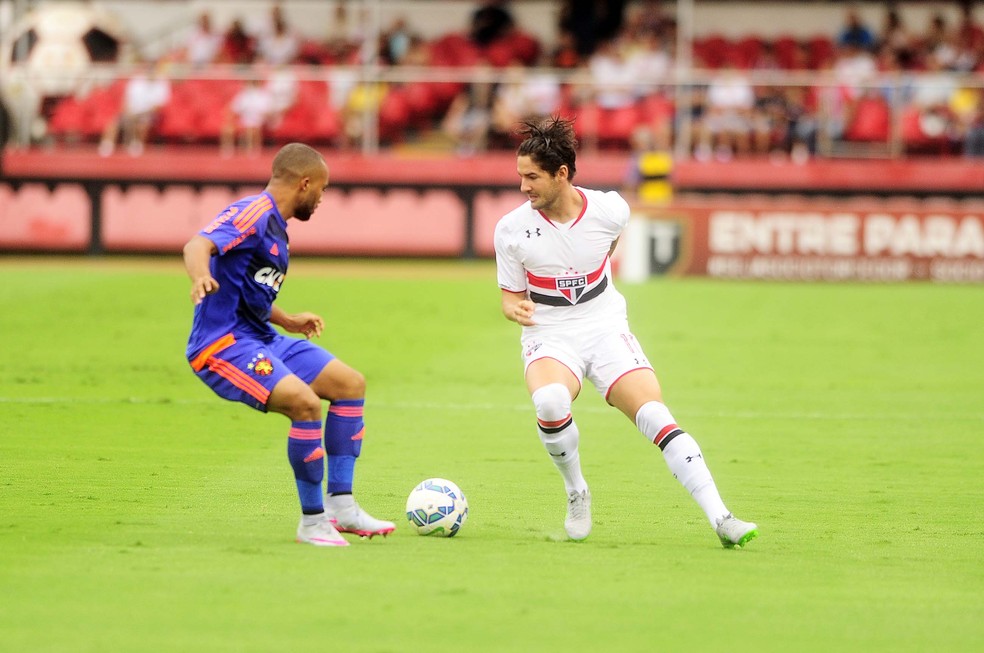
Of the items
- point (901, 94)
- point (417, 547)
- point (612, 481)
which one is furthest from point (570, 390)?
point (901, 94)

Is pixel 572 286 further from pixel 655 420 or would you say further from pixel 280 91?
pixel 280 91

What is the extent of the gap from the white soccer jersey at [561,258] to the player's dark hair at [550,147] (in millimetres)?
246

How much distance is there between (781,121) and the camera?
25.0 m

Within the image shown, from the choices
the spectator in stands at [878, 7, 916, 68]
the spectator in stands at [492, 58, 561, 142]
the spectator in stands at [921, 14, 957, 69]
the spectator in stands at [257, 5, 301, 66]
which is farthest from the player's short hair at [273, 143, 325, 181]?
the spectator in stands at [878, 7, 916, 68]

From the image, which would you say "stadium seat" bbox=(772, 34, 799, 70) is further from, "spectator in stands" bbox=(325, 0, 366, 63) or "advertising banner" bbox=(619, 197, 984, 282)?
"spectator in stands" bbox=(325, 0, 366, 63)

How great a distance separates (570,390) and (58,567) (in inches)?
98.6

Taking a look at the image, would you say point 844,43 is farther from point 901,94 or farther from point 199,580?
point 199,580

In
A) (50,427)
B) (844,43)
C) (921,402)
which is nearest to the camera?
(50,427)

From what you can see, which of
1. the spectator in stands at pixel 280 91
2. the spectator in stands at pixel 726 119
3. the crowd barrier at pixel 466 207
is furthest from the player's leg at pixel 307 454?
the spectator in stands at pixel 280 91

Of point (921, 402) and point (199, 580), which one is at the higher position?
point (199, 580)

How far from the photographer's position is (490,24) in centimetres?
2883

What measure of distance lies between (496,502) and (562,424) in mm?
1175

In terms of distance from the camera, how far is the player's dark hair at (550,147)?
7.08m

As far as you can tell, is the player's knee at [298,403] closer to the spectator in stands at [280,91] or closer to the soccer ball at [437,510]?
the soccer ball at [437,510]
